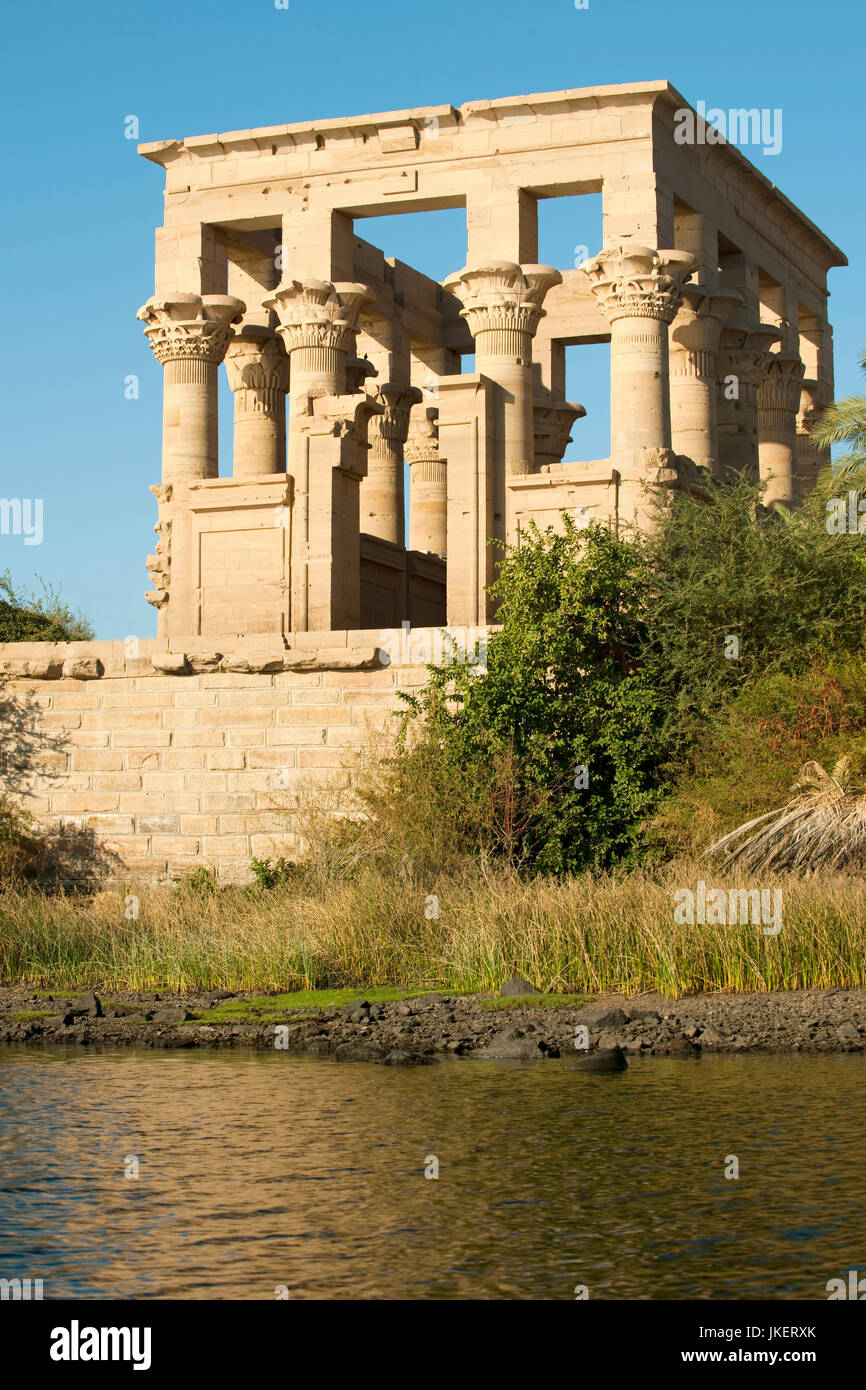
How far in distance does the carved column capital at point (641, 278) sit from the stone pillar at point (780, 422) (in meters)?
7.00

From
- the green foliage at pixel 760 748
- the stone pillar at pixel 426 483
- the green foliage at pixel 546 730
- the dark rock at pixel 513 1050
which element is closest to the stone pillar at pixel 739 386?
the stone pillar at pixel 426 483

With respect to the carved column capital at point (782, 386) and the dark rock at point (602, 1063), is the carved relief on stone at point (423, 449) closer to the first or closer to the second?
the carved column capital at point (782, 386)

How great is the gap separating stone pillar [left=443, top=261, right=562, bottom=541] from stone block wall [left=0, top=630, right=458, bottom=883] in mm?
4782

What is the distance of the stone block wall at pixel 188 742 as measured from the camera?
2130 centimetres

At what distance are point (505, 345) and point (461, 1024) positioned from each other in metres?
13.7

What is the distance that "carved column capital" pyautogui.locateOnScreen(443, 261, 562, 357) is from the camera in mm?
25312

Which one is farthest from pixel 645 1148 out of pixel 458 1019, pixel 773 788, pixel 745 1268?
pixel 773 788

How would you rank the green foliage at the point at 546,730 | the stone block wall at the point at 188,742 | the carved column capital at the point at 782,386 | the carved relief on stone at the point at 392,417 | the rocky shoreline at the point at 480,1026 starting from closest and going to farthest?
the rocky shoreline at the point at 480,1026 < the green foliage at the point at 546,730 < the stone block wall at the point at 188,742 < the carved column capital at the point at 782,386 < the carved relief on stone at the point at 392,417

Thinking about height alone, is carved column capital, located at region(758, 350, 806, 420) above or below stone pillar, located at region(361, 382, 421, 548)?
above

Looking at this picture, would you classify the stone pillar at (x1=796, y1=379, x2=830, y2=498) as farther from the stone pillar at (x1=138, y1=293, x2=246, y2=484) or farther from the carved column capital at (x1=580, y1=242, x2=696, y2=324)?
the stone pillar at (x1=138, y1=293, x2=246, y2=484)

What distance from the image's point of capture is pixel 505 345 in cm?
2561

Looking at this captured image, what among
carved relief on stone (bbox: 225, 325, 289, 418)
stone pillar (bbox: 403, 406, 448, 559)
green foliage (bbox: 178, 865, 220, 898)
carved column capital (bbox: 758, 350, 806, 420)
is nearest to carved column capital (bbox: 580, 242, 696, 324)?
carved column capital (bbox: 758, 350, 806, 420)

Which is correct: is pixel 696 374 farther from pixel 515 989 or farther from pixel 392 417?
pixel 515 989

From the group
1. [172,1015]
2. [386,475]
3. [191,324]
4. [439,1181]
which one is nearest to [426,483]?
[386,475]
